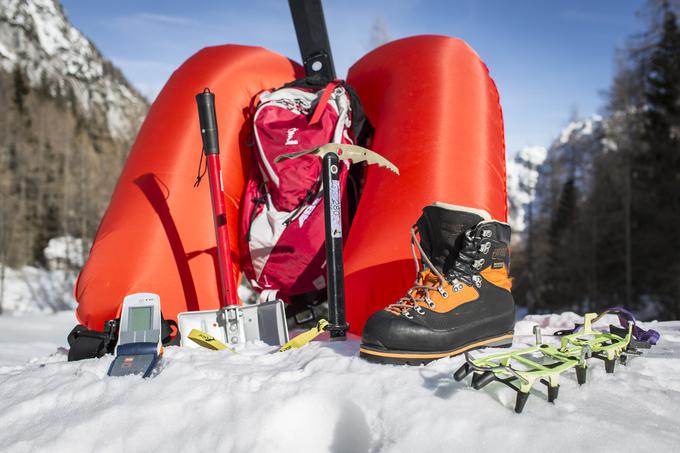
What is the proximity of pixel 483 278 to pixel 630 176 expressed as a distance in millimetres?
14886

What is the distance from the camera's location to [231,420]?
95 centimetres

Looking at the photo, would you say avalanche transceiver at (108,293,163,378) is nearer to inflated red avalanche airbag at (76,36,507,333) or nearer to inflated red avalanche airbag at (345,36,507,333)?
inflated red avalanche airbag at (76,36,507,333)

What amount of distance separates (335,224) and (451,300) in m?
0.56

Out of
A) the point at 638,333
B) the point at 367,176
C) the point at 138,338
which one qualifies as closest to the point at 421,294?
the point at 638,333

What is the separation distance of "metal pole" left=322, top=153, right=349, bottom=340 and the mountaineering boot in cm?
34

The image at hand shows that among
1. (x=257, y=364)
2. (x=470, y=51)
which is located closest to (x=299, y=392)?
(x=257, y=364)

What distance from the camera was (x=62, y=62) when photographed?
34938 mm

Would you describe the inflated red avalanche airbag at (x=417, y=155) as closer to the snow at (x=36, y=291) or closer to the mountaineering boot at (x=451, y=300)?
the mountaineering boot at (x=451, y=300)

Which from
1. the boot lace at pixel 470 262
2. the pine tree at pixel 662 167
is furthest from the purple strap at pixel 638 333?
the pine tree at pixel 662 167

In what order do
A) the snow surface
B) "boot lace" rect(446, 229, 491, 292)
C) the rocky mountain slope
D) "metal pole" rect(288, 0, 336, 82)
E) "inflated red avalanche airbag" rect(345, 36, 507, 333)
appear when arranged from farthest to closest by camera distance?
the rocky mountain slope
"metal pole" rect(288, 0, 336, 82)
"inflated red avalanche airbag" rect(345, 36, 507, 333)
"boot lace" rect(446, 229, 491, 292)
the snow surface

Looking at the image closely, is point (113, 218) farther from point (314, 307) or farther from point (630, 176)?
point (630, 176)

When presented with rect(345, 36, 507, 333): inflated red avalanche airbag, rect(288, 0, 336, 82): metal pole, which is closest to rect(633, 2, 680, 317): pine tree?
rect(345, 36, 507, 333): inflated red avalanche airbag

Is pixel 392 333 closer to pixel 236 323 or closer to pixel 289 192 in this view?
pixel 236 323

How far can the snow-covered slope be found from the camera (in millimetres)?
32094
